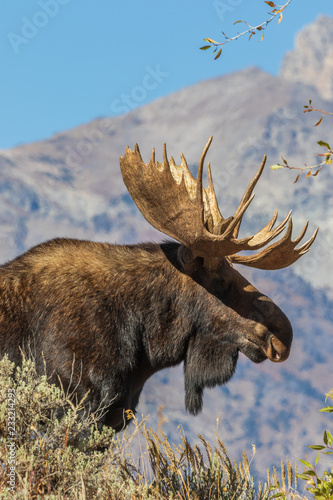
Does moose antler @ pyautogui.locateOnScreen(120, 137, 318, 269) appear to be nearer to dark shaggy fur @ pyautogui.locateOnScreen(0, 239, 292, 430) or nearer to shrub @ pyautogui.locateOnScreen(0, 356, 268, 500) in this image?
dark shaggy fur @ pyautogui.locateOnScreen(0, 239, 292, 430)

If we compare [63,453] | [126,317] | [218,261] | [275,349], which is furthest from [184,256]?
[63,453]

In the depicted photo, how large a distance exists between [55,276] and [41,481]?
5.21 feet

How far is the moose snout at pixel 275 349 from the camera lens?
5793 mm

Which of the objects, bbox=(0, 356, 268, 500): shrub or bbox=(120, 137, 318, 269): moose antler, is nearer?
bbox=(0, 356, 268, 500): shrub

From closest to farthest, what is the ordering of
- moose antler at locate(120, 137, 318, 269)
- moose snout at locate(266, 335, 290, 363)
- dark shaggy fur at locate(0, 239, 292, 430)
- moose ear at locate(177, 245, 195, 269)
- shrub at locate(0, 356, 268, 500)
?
shrub at locate(0, 356, 268, 500) < dark shaggy fur at locate(0, 239, 292, 430) < moose snout at locate(266, 335, 290, 363) < moose antler at locate(120, 137, 318, 269) < moose ear at locate(177, 245, 195, 269)

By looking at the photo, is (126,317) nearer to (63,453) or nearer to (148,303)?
(148,303)

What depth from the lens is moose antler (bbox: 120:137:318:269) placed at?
5949 millimetres

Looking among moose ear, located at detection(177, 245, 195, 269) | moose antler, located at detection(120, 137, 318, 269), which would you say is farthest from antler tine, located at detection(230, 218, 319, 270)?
moose ear, located at detection(177, 245, 195, 269)

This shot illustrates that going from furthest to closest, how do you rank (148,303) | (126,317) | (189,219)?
(189,219) < (148,303) < (126,317)

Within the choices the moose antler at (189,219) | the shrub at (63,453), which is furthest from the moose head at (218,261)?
the shrub at (63,453)

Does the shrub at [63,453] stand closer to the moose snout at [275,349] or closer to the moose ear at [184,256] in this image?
the moose snout at [275,349]

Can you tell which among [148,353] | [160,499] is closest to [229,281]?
[148,353]

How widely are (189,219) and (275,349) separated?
1.17m

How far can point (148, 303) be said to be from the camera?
5.91 meters
